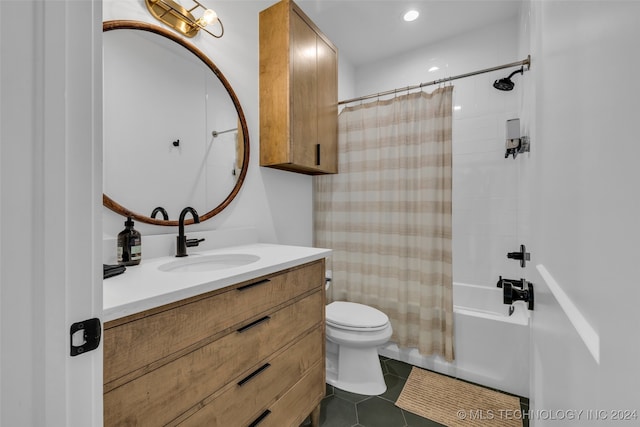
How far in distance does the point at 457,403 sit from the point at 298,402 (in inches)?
39.9

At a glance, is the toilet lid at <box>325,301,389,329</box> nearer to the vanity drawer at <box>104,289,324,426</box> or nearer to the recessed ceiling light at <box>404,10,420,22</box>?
the vanity drawer at <box>104,289,324,426</box>

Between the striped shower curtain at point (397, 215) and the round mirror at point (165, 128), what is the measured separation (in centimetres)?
91

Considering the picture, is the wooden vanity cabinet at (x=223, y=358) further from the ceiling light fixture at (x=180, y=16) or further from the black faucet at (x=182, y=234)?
the ceiling light fixture at (x=180, y=16)

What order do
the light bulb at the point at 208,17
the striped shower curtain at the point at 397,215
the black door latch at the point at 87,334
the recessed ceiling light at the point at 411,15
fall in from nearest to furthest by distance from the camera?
the black door latch at the point at 87,334
the light bulb at the point at 208,17
the striped shower curtain at the point at 397,215
the recessed ceiling light at the point at 411,15

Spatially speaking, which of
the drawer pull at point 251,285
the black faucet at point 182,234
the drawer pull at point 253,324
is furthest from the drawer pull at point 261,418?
the black faucet at point 182,234

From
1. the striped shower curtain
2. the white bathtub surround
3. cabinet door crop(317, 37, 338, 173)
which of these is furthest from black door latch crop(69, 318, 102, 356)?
the striped shower curtain

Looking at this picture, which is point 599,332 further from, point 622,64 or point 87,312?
point 87,312

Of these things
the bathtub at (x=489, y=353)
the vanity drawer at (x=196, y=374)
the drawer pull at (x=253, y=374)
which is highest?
the vanity drawer at (x=196, y=374)

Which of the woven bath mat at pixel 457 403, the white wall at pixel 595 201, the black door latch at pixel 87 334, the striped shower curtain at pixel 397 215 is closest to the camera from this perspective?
the white wall at pixel 595 201

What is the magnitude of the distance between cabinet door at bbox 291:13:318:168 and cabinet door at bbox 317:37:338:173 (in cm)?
7

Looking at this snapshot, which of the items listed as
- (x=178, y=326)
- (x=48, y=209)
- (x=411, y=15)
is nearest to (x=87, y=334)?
(x=48, y=209)

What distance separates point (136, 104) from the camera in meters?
1.20

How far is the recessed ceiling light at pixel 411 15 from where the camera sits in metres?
2.02

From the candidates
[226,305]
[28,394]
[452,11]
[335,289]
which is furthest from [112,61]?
[452,11]
